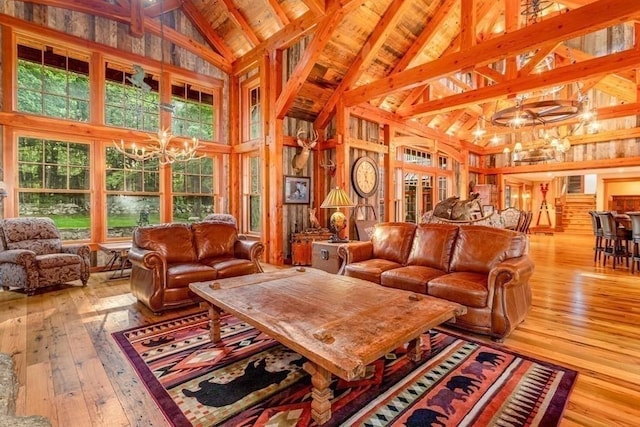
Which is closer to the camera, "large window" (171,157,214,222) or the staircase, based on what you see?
"large window" (171,157,214,222)

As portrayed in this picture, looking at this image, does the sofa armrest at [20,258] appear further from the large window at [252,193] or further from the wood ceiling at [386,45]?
the wood ceiling at [386,45]

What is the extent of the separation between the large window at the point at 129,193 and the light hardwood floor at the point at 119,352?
1.57 m

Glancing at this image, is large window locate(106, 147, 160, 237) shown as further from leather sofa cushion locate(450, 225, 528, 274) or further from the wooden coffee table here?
leather sofa cushion locate(450, 225, 528, 274)

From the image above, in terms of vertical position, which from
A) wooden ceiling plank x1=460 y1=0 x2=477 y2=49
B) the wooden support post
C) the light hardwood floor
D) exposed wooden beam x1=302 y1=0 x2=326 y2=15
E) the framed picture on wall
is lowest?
the light hardwood floor

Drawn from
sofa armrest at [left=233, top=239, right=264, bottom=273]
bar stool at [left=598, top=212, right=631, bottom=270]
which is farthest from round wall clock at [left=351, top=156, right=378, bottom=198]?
bar stool at [left=598, top=212, right=631, bottom=270]

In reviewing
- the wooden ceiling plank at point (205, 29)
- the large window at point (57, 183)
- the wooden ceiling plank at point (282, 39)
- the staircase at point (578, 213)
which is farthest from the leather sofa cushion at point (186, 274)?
A: the staircase at point (578, 213)

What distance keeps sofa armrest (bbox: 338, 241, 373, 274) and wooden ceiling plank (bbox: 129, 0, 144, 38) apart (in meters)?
5.70

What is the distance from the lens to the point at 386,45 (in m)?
6.40

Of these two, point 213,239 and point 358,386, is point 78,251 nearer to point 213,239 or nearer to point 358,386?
point 213,239

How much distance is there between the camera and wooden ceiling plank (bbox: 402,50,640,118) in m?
4.62

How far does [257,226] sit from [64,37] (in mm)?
4732

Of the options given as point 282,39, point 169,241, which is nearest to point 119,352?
point 169,241

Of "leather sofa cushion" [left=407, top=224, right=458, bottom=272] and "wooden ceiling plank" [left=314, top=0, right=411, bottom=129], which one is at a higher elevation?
"wooden ceiling plank" [left=314, top=0, right=411, bottom=129]

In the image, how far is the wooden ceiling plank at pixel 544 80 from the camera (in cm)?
462
